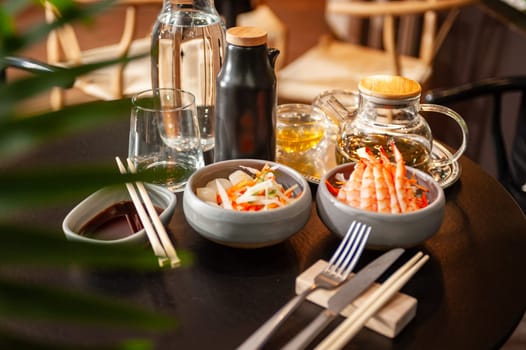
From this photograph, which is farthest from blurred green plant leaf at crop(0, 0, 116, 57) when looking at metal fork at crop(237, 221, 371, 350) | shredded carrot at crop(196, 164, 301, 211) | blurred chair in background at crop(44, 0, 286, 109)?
blurred chair in background at crop(44, 0, 286, 109)

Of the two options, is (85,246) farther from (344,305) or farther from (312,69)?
(312,69)

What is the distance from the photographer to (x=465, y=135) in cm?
106

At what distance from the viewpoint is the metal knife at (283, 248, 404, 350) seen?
0.67m

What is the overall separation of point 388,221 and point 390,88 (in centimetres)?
27

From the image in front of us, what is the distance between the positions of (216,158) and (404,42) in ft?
6.98

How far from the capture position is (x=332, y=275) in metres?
0.77

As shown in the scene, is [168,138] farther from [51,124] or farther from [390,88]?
[51,124]

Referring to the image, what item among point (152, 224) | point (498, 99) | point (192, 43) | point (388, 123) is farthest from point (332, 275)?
point (498, 99)

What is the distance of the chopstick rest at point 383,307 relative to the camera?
2.33 feet

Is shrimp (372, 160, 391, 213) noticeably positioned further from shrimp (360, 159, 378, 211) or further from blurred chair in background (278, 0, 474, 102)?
blurred chair in background (278, 0, 474, 102)

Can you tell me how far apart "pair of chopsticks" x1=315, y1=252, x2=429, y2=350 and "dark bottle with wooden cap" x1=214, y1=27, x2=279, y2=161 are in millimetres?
325

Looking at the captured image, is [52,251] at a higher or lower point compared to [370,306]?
higher

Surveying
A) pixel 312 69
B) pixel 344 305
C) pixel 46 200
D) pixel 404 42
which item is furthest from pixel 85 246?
pixel 404 42

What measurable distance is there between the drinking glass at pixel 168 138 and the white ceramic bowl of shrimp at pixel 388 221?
0.27 meters
